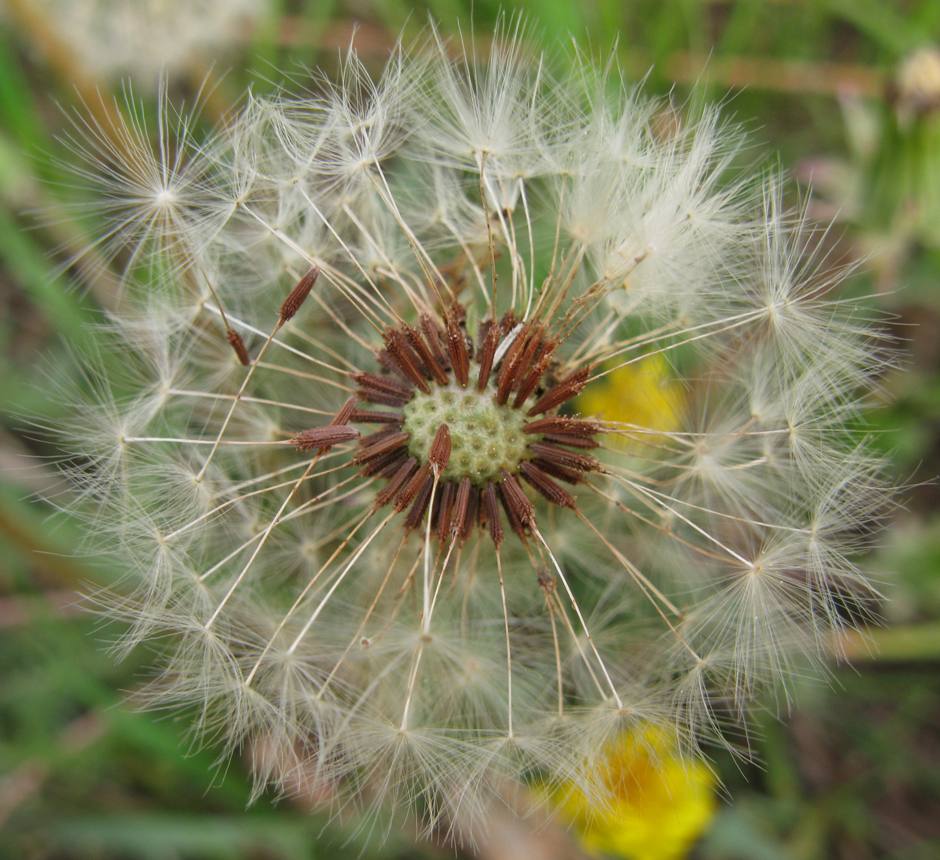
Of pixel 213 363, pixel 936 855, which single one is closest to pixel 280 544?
pixel 213 363

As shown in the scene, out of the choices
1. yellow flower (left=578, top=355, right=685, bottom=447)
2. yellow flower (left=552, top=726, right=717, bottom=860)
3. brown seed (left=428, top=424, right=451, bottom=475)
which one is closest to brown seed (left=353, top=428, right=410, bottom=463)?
brown seed (left=428, top=424, right=451, bottom=475)

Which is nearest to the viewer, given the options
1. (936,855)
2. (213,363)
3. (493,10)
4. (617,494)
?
(617,494)

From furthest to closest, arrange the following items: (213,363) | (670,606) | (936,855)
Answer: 1. (936,855)
2. (213,363)
3. (670,606)

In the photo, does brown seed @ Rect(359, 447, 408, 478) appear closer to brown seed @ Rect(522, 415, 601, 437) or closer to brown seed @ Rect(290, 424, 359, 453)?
brown seed @ Rect(290, 424, 359, 453)

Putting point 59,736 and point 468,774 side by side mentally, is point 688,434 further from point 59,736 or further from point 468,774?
point 59,736

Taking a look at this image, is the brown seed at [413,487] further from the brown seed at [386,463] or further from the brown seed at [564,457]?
the brown seed at [564,457]

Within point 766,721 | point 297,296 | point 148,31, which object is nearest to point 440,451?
point 297,296
